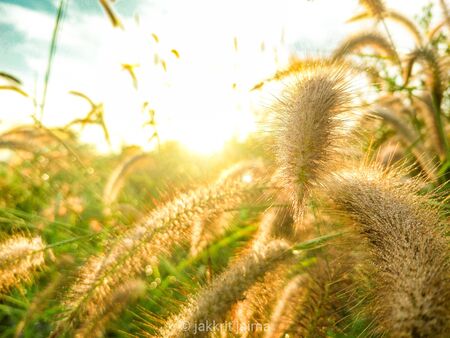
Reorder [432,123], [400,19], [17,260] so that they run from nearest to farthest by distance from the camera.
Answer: [17,260] → [432,123] → [400,19]

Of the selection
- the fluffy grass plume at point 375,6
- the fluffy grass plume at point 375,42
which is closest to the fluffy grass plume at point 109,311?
the fluffy grass plume at point 375,42

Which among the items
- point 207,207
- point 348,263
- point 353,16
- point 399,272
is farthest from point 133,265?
point 353,16

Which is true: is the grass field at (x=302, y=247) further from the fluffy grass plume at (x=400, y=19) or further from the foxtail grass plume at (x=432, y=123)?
the fluffy grass plume at (x=400, y=19)

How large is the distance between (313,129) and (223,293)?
613mm

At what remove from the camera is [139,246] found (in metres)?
1.28

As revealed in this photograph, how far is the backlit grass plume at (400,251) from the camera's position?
0.74 metres

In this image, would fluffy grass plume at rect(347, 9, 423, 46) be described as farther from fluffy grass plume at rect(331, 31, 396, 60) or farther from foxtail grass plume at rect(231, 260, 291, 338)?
foxtail grass plume at rect(231, 260, 291, 338)

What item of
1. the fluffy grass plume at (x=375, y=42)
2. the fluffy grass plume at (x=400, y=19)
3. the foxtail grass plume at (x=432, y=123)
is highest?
the fluffy grass plume at (x=400, y=19)

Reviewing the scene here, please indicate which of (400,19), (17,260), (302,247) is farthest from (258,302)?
(400,19)

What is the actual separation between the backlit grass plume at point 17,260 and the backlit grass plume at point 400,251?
1244mm

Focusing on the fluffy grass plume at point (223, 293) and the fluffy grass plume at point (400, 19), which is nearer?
the fluffy grass plume at point (223, 293)

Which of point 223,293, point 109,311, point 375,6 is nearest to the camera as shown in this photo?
point 223,293

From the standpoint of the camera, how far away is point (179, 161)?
4902mm

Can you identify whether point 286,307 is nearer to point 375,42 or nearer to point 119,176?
point 119,176
